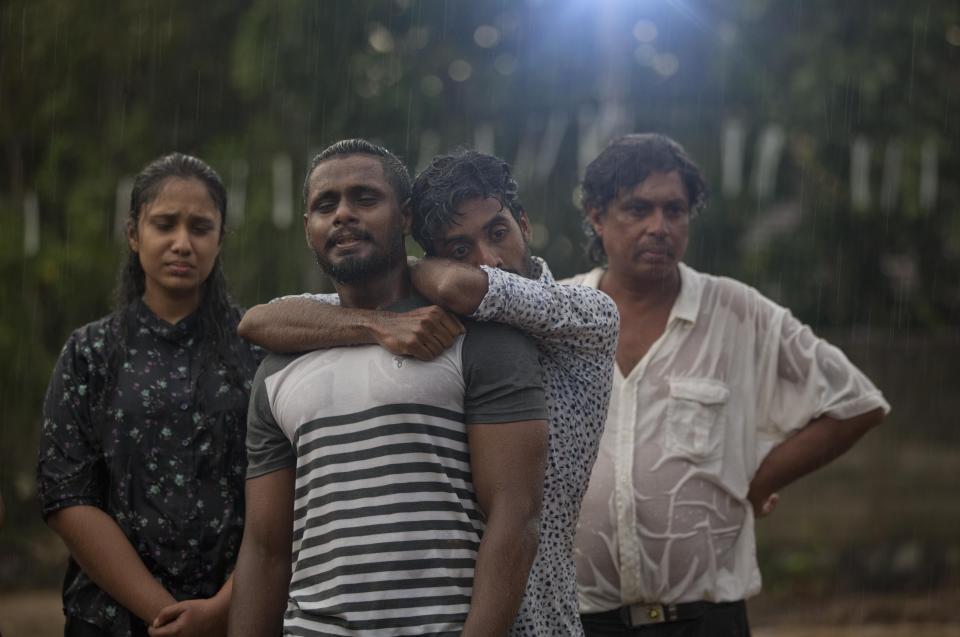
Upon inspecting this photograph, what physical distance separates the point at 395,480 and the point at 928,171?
27.1 feet

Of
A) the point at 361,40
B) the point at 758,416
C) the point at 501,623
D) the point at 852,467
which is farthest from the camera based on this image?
the point at 361,40

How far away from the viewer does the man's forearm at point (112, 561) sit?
11.8 ft

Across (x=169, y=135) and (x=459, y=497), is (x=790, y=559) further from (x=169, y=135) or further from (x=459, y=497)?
(x=459, y=497)

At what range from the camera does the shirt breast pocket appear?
418cm

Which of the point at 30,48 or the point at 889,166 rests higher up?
the point at 30,48

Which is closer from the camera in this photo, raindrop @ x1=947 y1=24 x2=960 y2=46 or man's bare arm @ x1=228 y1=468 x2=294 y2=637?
man's bare arm @ x1=228 y1=468 x2=294 y2=637

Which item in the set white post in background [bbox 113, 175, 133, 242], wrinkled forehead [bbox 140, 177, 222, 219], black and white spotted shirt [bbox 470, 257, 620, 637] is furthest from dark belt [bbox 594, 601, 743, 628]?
white post in background [bbox 113, 175, 133, 242]

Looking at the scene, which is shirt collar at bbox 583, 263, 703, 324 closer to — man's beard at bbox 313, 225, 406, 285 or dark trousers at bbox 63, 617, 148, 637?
man's beard at bbox 313, 225, 406, 285

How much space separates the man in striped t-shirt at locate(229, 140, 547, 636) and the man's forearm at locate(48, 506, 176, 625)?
0.80m

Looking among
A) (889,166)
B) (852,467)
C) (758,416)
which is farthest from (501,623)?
(889,166)

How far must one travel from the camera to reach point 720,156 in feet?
35.0

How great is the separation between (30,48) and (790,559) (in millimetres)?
7649

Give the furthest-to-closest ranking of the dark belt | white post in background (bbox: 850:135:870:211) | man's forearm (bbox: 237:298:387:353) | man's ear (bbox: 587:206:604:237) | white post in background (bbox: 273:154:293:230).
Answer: white post in background (bbox: 273:154:293:230)
white post in background (bbox: 850:135:870:211)
man's ear (bbox: 587:206:604:237)
the dark belt
man's forearm (bbox: 237:298:387:353)

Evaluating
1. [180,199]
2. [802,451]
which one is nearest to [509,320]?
[180,199]
